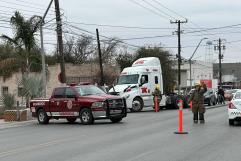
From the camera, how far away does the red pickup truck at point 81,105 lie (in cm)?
2097

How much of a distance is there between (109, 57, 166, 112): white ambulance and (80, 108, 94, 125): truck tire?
392 inches

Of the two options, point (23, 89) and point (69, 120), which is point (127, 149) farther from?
point (23, 89)

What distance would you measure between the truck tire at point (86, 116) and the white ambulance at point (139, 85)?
9945 millimetres

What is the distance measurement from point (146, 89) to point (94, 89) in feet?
36.2

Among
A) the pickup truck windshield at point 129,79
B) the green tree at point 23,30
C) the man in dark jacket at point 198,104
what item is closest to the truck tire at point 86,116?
the man in dark jacket at point 198,104

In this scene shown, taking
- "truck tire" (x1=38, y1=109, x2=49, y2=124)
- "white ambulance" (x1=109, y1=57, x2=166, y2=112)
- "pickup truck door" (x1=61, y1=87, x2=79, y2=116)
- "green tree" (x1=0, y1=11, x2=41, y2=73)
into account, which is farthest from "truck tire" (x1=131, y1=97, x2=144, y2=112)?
"pickup truck door" (x1=61, y1=87, x2=79, y2=116)

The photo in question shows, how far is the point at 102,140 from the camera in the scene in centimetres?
1448

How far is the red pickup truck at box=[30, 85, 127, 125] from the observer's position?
21.0 metres

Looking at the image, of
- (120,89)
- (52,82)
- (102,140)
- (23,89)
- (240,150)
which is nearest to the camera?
(240,150)

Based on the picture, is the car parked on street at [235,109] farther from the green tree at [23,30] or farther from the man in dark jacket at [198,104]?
the green tree at [23,30]

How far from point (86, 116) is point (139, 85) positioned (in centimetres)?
1190

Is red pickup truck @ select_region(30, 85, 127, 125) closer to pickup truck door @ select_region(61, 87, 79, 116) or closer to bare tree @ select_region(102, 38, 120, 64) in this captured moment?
pickup truck door @ select_region(61, 87, 79, 116)

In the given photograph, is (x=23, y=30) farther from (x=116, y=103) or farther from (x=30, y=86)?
(x=116, y=103)

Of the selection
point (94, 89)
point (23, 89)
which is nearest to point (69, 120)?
point (94, 89)
